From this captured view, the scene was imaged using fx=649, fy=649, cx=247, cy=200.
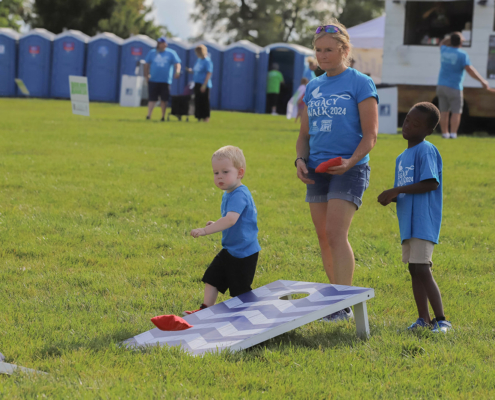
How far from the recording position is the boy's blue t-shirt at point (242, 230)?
12.6 ft

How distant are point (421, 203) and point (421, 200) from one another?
0.05 feet

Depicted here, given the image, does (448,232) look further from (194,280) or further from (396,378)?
(396,378)

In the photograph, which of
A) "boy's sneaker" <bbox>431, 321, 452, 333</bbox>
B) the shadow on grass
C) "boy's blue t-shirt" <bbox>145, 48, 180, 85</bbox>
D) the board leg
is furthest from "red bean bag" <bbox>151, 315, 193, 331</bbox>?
"boy's blue t-shirt" <bbox>145, 48, 180, 85</bbox>

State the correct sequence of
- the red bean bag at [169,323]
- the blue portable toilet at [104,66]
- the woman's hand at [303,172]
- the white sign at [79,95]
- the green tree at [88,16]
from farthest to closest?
the green tree at [88,16]
the blue portable toilet at [104,66]
the white sign at [79,95]
the woman's hand at [303,172]
the red bean bag at [169,323]

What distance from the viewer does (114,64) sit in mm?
31547

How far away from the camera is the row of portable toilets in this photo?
30.0m

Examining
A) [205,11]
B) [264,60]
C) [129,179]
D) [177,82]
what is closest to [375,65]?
[264,60]

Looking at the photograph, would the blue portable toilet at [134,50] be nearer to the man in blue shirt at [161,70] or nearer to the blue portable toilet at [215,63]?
the blue portable toilet at [215,63]

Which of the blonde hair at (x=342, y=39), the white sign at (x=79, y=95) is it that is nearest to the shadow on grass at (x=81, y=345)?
the blonde hair at (x=342, y=39)

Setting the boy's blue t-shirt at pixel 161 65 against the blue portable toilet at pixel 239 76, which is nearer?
the boy's blue t-shirt at pixel 161 65

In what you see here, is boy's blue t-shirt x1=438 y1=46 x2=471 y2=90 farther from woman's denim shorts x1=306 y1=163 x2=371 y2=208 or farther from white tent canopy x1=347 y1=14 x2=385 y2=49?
woman's denim shorts x1=306 y1=163 x2=371 y2=208

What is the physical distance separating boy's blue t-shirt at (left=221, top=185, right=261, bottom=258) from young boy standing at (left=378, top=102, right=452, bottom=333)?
2.52 feet

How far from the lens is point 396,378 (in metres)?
2.95

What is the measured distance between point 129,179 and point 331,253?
461cm
